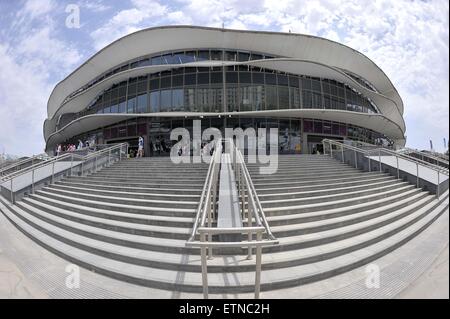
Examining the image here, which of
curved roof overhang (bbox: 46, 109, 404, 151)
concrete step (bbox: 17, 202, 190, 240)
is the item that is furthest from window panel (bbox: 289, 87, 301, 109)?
concrete step (bbox: 17, 202, 190, 240)

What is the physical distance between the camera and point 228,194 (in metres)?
6.63

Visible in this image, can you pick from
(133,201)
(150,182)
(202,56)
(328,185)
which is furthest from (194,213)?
(202,56)

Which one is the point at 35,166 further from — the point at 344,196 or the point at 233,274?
the point at 344,196

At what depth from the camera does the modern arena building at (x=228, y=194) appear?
4121 millimetres

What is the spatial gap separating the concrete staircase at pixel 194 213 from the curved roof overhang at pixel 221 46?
48.7 feet

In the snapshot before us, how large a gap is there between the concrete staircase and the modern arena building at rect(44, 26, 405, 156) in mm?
10709

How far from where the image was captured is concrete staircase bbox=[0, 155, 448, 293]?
435cm

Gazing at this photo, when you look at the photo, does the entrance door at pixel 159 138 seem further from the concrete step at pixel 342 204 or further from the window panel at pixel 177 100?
the concrete step at pixel 342 204

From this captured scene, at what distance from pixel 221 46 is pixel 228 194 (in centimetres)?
1857

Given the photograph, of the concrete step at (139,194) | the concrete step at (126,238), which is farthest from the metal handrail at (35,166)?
the concrete step at (126,238)

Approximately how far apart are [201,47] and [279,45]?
264 inches

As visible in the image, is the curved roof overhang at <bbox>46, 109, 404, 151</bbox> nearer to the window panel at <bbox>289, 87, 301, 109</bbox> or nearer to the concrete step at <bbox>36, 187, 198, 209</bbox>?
the window panel at <bbox>289, 87, 301, 109</bbox>

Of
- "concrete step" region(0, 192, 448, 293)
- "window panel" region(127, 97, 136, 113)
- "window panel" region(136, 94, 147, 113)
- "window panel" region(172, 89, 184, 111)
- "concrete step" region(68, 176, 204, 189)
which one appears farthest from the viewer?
"window panel" region(127, 97, 136, 113)

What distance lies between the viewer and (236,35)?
21.1 m
